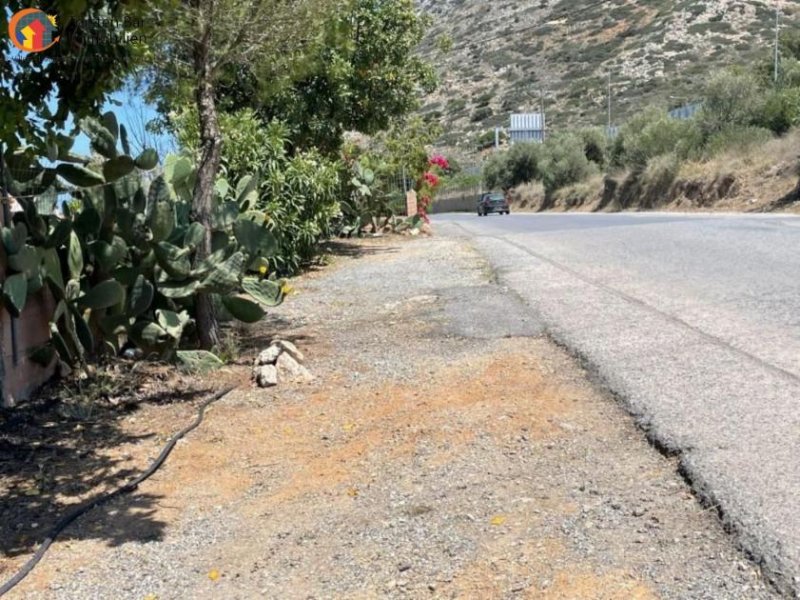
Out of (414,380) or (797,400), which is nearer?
(797,400)

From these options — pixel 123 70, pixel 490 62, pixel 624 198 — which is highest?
pixel 490 62

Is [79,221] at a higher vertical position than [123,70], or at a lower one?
lower

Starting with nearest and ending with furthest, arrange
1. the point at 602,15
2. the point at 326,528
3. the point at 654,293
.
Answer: the point at 326,528, the point at 654,293, the point at 602,15

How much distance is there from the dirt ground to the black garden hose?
0.06 m

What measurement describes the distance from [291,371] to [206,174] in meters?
1.98

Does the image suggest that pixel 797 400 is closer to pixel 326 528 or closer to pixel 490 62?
pixel 326 528

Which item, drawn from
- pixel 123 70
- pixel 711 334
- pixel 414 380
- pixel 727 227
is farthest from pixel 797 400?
pixel 727 227

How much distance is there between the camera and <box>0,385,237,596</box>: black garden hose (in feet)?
11.8

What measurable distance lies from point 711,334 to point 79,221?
5.06m

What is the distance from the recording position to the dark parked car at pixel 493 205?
1799 inches

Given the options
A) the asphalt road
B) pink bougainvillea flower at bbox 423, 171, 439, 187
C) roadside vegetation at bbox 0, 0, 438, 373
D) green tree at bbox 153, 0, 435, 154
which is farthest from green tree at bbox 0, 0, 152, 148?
pink bougainvillea flower at bbox 423, 171, 439, 187

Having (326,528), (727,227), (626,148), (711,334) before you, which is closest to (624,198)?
(626,148)

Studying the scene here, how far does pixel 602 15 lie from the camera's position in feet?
260

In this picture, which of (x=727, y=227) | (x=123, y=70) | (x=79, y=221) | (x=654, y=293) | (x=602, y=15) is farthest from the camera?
(x=602, y=15)
